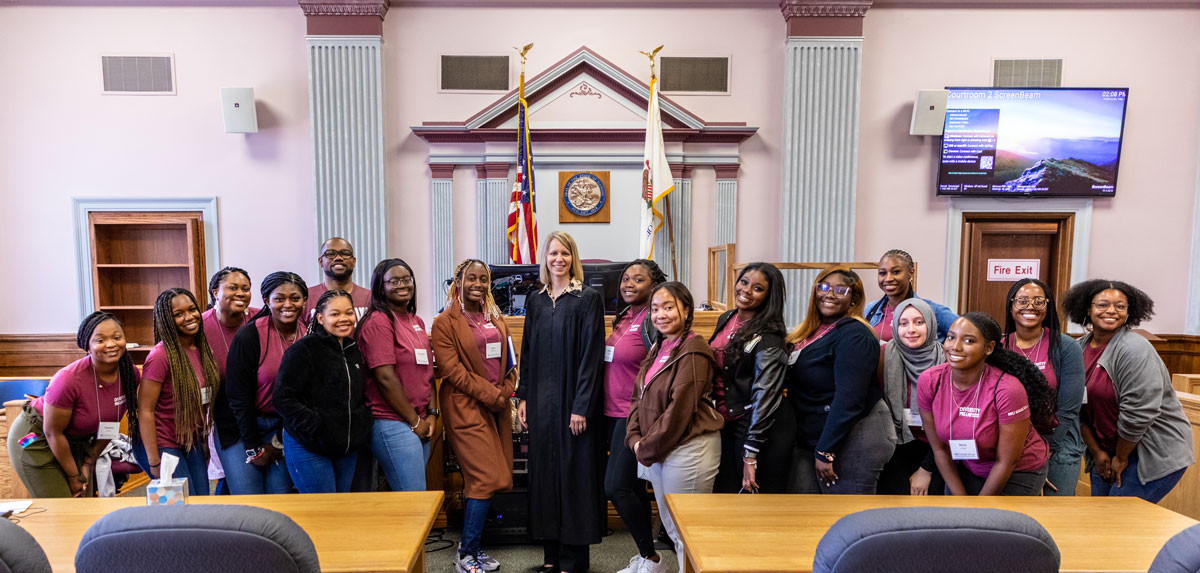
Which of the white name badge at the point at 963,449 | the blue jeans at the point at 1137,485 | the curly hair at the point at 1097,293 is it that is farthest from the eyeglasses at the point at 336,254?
the blue jeans at the point at 1137,485

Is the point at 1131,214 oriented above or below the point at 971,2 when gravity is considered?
below

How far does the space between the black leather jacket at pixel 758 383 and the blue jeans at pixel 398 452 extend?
1349mm

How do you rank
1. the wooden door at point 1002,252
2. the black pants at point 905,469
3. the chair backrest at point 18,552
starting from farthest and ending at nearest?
the wooden door at point 1002,252 → the black pants at point 905,469 → the chair backrest at point 18,552

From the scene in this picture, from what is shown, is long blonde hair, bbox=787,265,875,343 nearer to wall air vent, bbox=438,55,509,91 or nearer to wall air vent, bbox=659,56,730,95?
wall air vent, bbox=659,56,730,95

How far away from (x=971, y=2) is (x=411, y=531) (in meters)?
6.60

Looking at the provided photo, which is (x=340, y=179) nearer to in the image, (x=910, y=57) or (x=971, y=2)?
(x=910, y=57)

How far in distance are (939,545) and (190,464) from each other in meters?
2.60

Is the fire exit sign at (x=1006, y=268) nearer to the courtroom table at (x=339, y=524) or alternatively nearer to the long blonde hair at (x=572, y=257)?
the long blonde hair at (x=572, y=257)

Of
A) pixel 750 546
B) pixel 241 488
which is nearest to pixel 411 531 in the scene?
pixel 750 546

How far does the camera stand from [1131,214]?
18.4ft

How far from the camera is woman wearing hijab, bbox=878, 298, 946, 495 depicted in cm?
218

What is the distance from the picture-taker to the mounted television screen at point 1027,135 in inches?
214

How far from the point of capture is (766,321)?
7.45 ft

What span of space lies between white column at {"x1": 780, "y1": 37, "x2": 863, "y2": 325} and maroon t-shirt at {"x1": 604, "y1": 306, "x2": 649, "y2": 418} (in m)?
3.41
